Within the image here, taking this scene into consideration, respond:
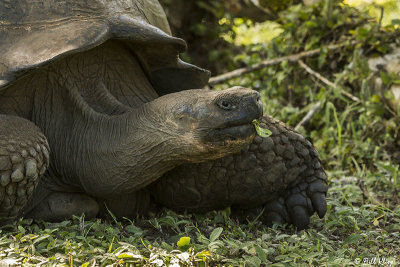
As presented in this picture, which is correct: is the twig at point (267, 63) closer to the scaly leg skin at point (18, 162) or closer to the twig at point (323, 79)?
the twig at point (323, 79)

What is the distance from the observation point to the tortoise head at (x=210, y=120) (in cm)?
228

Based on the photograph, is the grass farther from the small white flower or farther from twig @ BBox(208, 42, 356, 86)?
twig @ BBox(208, 42, 356, 86)

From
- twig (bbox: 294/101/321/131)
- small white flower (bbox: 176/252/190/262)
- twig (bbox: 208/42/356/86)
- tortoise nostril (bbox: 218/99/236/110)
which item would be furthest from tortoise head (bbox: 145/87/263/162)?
twig (bbox: 208/42/356/86)

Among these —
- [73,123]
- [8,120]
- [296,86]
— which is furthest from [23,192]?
[296,86]

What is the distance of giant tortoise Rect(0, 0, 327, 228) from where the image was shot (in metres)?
2.36

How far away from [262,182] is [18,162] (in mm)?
1204

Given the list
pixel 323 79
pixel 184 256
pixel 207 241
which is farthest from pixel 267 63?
pixel 184 256

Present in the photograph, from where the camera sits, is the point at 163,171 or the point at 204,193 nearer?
the point at 163,171

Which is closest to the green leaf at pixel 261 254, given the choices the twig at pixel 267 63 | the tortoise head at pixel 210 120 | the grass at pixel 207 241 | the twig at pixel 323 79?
the grass at pixel 207 241

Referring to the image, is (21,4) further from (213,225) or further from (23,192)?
(213,225)

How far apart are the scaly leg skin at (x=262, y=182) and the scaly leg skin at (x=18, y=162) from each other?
28.4 inches

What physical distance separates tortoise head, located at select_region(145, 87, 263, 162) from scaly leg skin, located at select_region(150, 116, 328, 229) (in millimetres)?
386

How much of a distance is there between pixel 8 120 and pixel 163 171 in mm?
719

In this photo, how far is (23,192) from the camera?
236 centimetres
